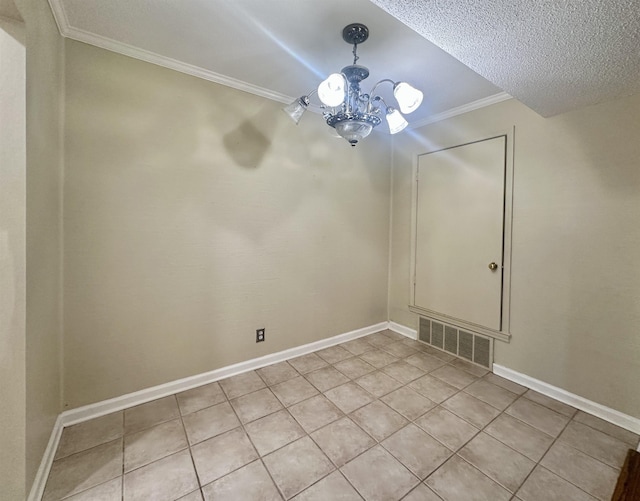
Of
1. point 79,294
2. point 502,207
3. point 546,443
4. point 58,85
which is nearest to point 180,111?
point 58,85

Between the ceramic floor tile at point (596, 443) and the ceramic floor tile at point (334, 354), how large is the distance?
164cm

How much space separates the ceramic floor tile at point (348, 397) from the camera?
199 cm

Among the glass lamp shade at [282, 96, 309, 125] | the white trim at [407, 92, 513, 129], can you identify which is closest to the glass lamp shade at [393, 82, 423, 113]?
the glass lamp shade at [282, 96, 309, 125]

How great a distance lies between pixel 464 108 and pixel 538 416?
2660mm

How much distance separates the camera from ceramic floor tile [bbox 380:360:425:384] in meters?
2.36

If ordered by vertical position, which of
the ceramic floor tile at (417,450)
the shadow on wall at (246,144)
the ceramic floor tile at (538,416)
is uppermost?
the shadow on wall at (246,144)

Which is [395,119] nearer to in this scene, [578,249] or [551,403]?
[578,249]

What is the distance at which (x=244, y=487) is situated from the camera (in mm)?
1354

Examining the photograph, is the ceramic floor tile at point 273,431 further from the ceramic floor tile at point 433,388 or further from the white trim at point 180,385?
the ceramic floor tile at point 433,388

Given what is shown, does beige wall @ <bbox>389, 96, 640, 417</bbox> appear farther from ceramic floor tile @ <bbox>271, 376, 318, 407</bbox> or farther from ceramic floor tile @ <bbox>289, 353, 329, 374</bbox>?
ceramic floor tile @ <bbox>271, 376, 318, 407</bbox>

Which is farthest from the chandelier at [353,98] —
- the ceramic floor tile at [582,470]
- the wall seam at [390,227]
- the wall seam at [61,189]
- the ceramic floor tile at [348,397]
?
the ceramic floor tile at [582,470]

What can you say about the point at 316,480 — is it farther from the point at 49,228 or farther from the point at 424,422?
the point at 49,228

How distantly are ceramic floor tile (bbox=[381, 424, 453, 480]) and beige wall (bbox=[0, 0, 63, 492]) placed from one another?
5.77ft

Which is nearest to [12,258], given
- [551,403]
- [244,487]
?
[244,487]
